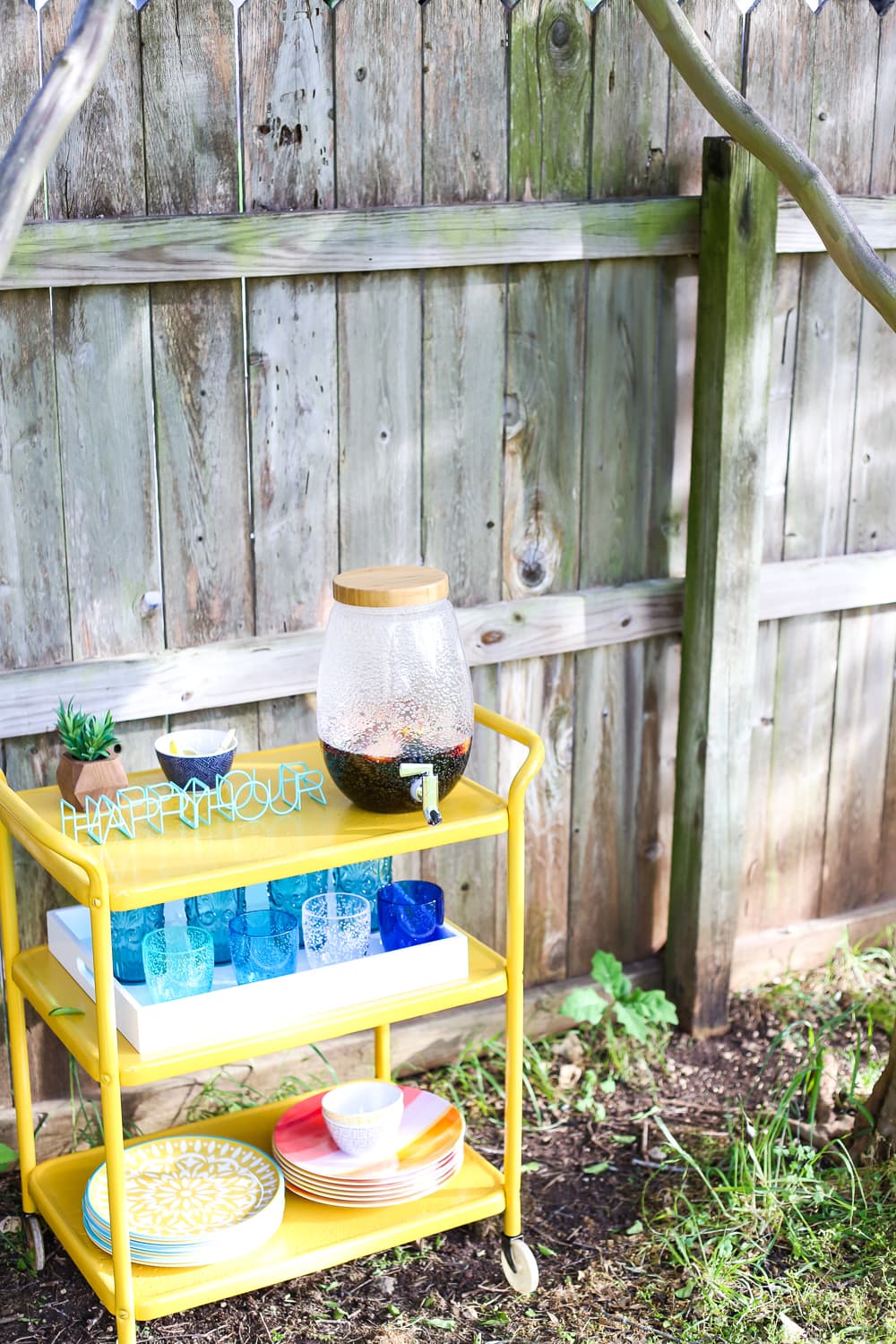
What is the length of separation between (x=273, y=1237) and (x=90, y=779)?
796mm

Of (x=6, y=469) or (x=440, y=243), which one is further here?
(x=440, y=243)

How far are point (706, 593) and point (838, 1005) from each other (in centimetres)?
109

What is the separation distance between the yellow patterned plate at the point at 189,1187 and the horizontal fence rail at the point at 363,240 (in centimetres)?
147

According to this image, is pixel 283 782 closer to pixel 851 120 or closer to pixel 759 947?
pixel 759 947

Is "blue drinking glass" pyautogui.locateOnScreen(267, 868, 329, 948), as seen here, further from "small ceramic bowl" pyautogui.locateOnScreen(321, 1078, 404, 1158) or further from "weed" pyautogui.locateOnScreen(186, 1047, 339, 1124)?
"weed" pyautogui.locateOnScreen(186, 1047, 339, 1124)

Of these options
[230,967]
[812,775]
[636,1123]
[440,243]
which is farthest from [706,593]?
[230,967]

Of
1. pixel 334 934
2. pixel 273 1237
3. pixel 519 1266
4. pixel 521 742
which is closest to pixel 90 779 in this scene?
pixel 334 934

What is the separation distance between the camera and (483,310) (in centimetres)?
288

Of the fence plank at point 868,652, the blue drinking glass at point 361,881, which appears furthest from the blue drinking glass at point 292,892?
the fence plank at point 868,652

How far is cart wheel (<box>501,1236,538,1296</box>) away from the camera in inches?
102

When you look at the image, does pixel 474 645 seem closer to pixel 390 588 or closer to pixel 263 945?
pixel 390 588

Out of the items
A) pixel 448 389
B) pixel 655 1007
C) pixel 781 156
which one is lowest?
pixel 655 1007

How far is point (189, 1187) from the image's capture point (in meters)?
2.52

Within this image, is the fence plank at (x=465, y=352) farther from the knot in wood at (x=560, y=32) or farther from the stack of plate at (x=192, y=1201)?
the stack of plate at (x=192, y=1201)
